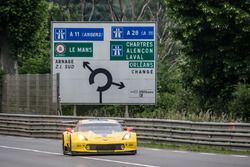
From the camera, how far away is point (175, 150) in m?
28.9

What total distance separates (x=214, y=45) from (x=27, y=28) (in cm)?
1719

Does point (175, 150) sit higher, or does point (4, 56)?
point (4, 56)

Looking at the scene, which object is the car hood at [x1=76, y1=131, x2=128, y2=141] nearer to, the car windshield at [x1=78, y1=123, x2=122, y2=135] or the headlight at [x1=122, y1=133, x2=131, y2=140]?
the headlight at [x1=122, y1=133, x2=131, y2=140]

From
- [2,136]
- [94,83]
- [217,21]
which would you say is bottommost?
[2,136]

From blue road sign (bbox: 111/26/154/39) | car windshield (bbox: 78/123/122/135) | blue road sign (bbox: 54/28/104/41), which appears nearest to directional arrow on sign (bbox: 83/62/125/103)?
blue road sign (bbox: 54/28/104/41)

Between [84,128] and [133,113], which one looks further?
[133,113]

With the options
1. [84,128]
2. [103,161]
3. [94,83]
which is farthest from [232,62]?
[103,161]

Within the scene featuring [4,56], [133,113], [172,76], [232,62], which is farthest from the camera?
[4,56]

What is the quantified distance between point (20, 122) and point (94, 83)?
3.94 meters

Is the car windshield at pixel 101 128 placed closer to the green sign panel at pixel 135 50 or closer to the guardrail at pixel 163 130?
the guardrail at pixel 163 130

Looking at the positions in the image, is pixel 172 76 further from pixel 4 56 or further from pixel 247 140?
pixel 247 140

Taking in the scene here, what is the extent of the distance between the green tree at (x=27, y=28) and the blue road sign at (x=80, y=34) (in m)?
12.8

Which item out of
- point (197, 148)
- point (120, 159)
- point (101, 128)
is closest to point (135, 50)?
point (197, 148)

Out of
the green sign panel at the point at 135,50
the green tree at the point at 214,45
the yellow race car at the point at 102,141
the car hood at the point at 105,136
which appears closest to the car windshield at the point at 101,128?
the yellow race car at the point at 102,141
